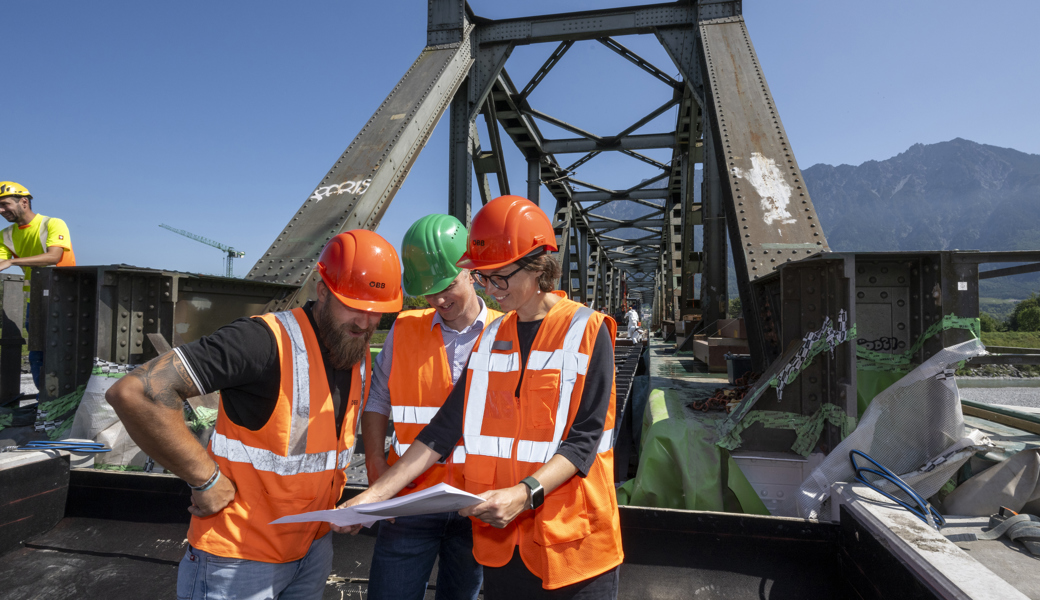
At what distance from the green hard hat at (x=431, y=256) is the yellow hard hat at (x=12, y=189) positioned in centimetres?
453

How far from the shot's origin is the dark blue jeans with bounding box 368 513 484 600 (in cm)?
201

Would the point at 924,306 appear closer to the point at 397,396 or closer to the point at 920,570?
the point at 920,570

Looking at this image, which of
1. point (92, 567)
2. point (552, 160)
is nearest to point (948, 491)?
point (92, 567)

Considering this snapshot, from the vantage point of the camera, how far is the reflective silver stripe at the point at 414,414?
2213mm

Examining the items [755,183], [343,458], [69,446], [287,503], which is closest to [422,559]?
[343,458]

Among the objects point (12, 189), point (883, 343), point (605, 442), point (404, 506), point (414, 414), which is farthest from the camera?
point (12, 189)

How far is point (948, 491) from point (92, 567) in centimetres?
498

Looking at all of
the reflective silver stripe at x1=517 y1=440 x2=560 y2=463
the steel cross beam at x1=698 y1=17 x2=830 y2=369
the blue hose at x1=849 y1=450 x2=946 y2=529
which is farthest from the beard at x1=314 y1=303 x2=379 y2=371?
the steel cross beam at x1=698 y1=17 x2=830 y2=369

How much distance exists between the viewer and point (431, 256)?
2.42 m

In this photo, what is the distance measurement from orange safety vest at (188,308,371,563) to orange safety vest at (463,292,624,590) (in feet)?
1.73

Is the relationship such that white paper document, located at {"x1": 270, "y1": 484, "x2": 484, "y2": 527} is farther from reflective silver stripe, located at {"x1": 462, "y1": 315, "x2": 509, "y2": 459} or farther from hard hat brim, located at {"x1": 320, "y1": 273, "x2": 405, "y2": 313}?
hard hat brim, located at {"x1": 320, "y1": 273, "x2": 405, "y2": 313}

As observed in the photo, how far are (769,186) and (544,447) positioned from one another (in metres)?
4.09

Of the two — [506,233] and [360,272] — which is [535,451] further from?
[360,272]

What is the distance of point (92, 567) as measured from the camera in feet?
10.1
